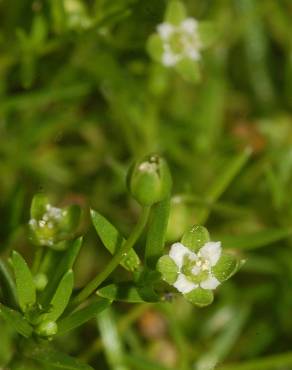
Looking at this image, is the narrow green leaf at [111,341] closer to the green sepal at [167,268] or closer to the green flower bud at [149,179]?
the green sepal at [167,268]

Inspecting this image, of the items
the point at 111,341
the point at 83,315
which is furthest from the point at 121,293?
the point at 111,341

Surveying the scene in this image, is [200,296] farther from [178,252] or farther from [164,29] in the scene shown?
[164,29]

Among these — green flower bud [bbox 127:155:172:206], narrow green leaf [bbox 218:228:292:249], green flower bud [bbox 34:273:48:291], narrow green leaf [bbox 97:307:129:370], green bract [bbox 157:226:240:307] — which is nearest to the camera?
green flower bud [bbox 127:155:172:206]

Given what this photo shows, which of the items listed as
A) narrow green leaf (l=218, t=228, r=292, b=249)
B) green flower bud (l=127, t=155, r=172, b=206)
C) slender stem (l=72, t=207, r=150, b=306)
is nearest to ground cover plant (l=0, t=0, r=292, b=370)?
narrow green leaf (l=218, t=228, r=292, b=249)

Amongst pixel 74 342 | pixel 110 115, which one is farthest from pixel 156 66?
pixel 74 342

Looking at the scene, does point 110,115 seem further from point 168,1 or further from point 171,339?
point 171,339

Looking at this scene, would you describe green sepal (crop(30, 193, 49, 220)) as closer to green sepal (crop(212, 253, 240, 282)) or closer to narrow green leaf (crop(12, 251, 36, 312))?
narrow green leaf (crop(12, 251, 36, 312))

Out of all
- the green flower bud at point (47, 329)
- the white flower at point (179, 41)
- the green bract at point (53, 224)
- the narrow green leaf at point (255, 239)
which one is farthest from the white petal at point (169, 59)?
the green flower bud at point (47, 329)
